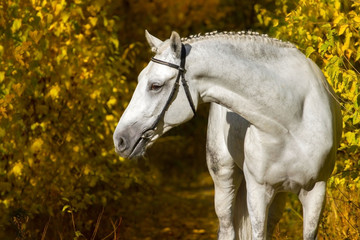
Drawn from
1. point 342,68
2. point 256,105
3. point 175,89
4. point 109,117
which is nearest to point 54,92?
point 109,117

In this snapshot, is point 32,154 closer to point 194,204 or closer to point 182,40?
point 182,40

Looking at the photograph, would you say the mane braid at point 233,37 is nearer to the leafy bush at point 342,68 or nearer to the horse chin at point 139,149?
the horse chin at point 139,149

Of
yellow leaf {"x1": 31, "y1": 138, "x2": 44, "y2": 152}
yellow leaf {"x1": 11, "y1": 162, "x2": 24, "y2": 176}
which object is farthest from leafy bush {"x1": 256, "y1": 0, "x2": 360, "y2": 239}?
yellow leaf {"x1": 11, "y1": 162, "x2": 24, "y2": 176}

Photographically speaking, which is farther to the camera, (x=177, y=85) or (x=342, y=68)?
(x=342, y=68)

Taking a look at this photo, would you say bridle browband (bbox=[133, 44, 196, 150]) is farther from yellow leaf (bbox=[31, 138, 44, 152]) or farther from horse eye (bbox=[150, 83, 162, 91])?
yellow leaf (bbox=[31, 138, 44, 152])

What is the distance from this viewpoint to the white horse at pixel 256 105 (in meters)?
4.12

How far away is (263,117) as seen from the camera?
425cm

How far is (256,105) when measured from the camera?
4219 millimetres

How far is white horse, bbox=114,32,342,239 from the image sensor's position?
4117 millimetres

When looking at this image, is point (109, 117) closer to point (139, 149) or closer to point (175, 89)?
point (139, 149)

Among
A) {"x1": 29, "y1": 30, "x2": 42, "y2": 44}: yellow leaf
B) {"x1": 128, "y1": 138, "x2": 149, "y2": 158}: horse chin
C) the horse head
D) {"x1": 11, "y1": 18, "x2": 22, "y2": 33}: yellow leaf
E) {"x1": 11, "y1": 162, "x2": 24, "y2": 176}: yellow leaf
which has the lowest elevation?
{"x1": 11, "y1": 162, "x2": 24, "y2": 176}: yellow leaf

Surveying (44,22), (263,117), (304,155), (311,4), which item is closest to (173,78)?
(263,117)

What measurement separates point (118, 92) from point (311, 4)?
2422mm

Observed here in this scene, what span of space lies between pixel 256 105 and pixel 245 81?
0.51 ft
